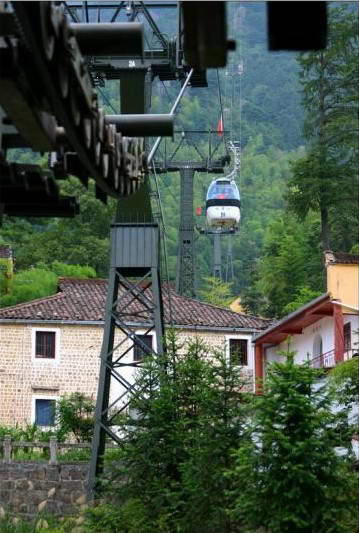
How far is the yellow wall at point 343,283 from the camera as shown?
36.7m

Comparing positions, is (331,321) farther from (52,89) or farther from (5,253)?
(52,89)

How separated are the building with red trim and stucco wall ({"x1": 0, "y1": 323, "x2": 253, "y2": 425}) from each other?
6.18 metres

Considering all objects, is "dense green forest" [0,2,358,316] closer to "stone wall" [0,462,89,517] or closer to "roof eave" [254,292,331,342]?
"roof eave" [254,292,331,342]

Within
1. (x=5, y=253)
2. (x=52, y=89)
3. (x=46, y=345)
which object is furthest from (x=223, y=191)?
(x=52, y=89)

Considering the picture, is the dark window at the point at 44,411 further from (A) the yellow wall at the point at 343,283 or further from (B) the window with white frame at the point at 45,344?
(A) the yellow wall at the point at 343,283

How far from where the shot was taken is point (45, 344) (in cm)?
4884

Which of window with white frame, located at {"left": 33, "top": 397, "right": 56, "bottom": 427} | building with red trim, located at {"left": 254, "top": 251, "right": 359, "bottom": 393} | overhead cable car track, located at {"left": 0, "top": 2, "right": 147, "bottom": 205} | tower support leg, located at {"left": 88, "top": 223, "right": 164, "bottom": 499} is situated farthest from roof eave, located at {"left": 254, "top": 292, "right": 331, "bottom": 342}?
overhead cable car track, located at {"left": 0, "top": 2, "right": 147, "bottom": 205}

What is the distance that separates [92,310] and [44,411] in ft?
12.2

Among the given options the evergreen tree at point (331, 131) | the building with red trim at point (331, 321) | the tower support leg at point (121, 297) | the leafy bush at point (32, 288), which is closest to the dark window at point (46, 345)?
the leafy bush at point (32, 288)

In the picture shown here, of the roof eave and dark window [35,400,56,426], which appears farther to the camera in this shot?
dark window [35,400,56,426]

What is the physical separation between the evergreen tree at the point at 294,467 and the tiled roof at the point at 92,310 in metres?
21.3

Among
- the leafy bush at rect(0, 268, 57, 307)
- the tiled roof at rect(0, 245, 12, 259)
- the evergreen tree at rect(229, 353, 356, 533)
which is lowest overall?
the evergreen tree at rect(229, 353, 356, 533)

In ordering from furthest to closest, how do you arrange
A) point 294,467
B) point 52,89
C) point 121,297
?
point 121,297
point 294,467
point 52,89

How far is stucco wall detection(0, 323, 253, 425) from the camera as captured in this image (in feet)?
159
